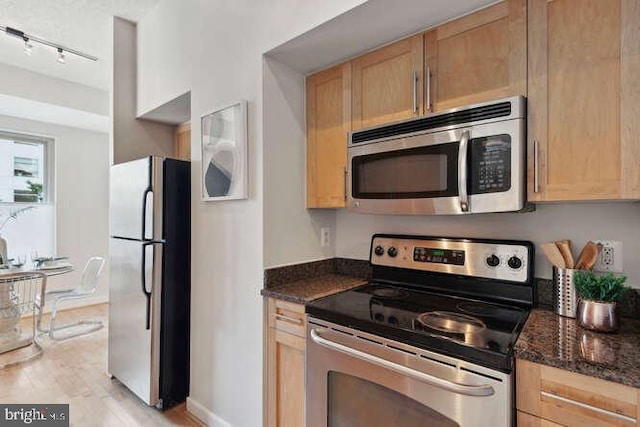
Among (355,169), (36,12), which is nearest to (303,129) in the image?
(355,169)

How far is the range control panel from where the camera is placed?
148 cm

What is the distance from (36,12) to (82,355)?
289 cm

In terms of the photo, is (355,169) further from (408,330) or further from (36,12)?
(36,12)

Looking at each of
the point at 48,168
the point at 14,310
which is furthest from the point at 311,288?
the point at 48,168

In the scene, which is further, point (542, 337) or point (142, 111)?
point (142, 111)

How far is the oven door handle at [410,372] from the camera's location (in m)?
1.03

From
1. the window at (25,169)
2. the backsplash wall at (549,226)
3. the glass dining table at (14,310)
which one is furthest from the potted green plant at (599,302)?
the window at (25,169)

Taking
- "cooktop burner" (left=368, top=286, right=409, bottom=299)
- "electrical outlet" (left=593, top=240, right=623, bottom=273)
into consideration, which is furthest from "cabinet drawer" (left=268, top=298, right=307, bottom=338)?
"electrical outlet" (left=593, top=240, right=623, bottom=273)

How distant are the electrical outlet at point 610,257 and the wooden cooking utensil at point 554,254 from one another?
0.50 ft

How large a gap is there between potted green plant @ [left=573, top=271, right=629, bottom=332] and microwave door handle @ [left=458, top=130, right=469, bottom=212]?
477 mm

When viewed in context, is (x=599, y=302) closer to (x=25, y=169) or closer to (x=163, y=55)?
(x=163, y=55)

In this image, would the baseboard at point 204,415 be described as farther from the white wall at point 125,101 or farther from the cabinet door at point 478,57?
the cabinet door at point 478,57

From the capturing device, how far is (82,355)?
3.09 m

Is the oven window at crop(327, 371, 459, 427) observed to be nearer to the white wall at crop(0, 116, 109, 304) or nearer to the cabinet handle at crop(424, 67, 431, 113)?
the cabinet handle at crop(424, 67, 431, 113)
